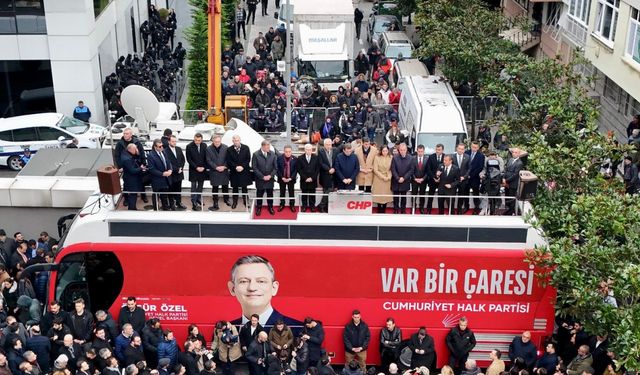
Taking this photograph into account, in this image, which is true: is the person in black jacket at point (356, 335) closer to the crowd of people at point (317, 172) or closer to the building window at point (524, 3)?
the crowd of people at point (317, 172)

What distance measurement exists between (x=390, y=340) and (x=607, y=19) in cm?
1428

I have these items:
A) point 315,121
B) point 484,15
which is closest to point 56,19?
point 315,121

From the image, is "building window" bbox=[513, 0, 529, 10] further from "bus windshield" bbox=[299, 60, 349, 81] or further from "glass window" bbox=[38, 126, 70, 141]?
"glass window" bbox=[38, 126, 70, 141]

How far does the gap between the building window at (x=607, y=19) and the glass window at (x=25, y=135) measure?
17500 millimetres

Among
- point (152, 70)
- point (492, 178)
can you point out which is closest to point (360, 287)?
point (492, 178)

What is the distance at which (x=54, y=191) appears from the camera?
1938 centimetres

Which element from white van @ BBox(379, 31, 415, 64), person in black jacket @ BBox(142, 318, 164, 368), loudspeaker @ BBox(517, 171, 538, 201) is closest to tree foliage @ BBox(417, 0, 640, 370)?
loudspeaker @ BBox(517, 171, 538, 201)

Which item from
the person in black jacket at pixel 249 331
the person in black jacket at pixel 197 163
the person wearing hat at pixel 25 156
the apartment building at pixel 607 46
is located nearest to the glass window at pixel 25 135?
the person wearing hat at pixel 25 156

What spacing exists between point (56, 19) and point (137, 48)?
11179 millimetres

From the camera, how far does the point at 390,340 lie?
50.0 ft

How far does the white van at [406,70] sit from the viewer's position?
31.0 metres

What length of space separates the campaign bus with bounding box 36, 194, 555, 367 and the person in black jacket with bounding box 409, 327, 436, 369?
0.30 metres

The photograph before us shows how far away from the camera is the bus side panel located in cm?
1488

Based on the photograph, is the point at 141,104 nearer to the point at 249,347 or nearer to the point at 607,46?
the point at 249,347
